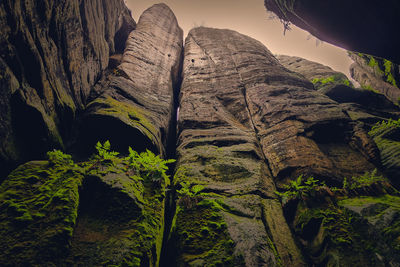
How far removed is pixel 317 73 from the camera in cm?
1811

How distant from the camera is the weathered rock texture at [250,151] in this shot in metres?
4.33

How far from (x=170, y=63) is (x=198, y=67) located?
1973 millimetres

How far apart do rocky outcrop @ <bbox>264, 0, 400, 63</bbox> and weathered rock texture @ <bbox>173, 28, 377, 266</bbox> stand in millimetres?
2834

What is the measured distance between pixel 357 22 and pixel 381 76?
55.0 ft

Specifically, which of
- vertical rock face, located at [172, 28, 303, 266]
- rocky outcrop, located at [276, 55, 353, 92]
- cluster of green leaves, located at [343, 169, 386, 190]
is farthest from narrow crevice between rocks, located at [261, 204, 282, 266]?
rocky outcrop, located at [276, 55, 353, 92]

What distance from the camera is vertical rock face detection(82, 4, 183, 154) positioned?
606cm

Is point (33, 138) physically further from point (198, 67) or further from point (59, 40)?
point (198, 67)

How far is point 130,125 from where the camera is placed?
599 cm

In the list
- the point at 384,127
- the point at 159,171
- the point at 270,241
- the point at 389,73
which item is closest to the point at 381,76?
the point at 389,73

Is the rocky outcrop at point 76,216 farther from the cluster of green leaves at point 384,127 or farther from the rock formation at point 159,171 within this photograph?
the cluster of green leaves at point 384,127

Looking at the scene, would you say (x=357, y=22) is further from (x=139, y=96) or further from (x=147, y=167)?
(x=147, y=167)

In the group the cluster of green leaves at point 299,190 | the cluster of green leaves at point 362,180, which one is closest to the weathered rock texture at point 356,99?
the cluster of green leaves at point 362,180

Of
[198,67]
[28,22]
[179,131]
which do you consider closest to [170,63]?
[198,67]

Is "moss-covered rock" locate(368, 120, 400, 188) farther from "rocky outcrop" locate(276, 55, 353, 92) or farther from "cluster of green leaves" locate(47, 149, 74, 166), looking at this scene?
"cluster of green leaves" locate(47, 149, 74, 166)
